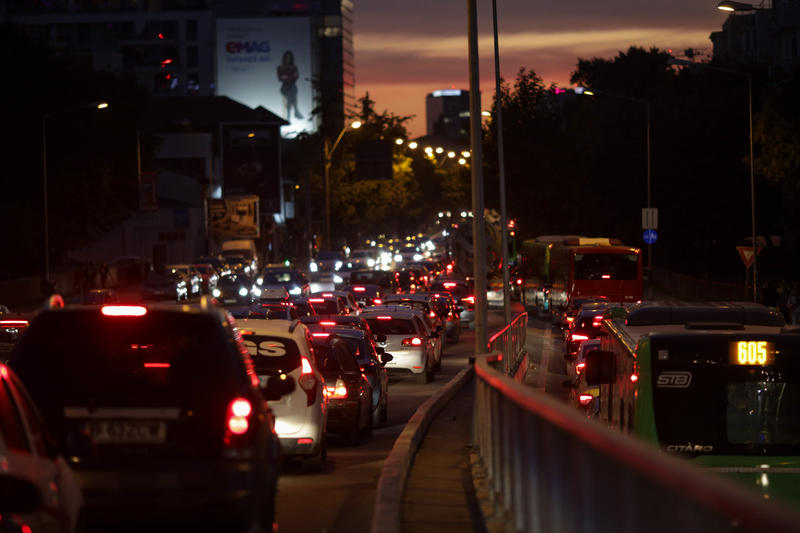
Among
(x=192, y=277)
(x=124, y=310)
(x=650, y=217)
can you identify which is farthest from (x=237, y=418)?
(x=192, y=277)

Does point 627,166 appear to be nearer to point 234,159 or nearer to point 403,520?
point 234,159

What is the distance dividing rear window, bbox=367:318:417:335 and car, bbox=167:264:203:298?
38364mm

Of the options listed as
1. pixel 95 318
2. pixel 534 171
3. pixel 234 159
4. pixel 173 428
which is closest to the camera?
pixel 173 428

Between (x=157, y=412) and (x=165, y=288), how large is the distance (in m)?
54.9

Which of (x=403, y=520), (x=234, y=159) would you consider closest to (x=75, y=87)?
(x=234, y=159)

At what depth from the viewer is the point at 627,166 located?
86812 mm

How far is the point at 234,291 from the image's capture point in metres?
59.9

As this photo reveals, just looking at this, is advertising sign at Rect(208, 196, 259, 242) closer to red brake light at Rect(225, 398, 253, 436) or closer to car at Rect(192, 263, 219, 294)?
car at Rect(192, 263, 219, 294)

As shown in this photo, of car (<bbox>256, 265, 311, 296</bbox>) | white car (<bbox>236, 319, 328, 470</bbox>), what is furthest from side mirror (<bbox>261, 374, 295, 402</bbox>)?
car (<bbox>256, 265, 311, 296</bbox>)

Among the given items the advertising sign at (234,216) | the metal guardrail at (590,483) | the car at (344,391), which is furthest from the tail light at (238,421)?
the advertising sign at (234,216)

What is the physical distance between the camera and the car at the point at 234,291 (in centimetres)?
5956

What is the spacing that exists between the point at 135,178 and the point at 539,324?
123 feet

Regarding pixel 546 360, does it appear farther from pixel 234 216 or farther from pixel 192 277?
pixel 234 216

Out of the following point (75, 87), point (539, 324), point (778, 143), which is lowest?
point (539, 324)
